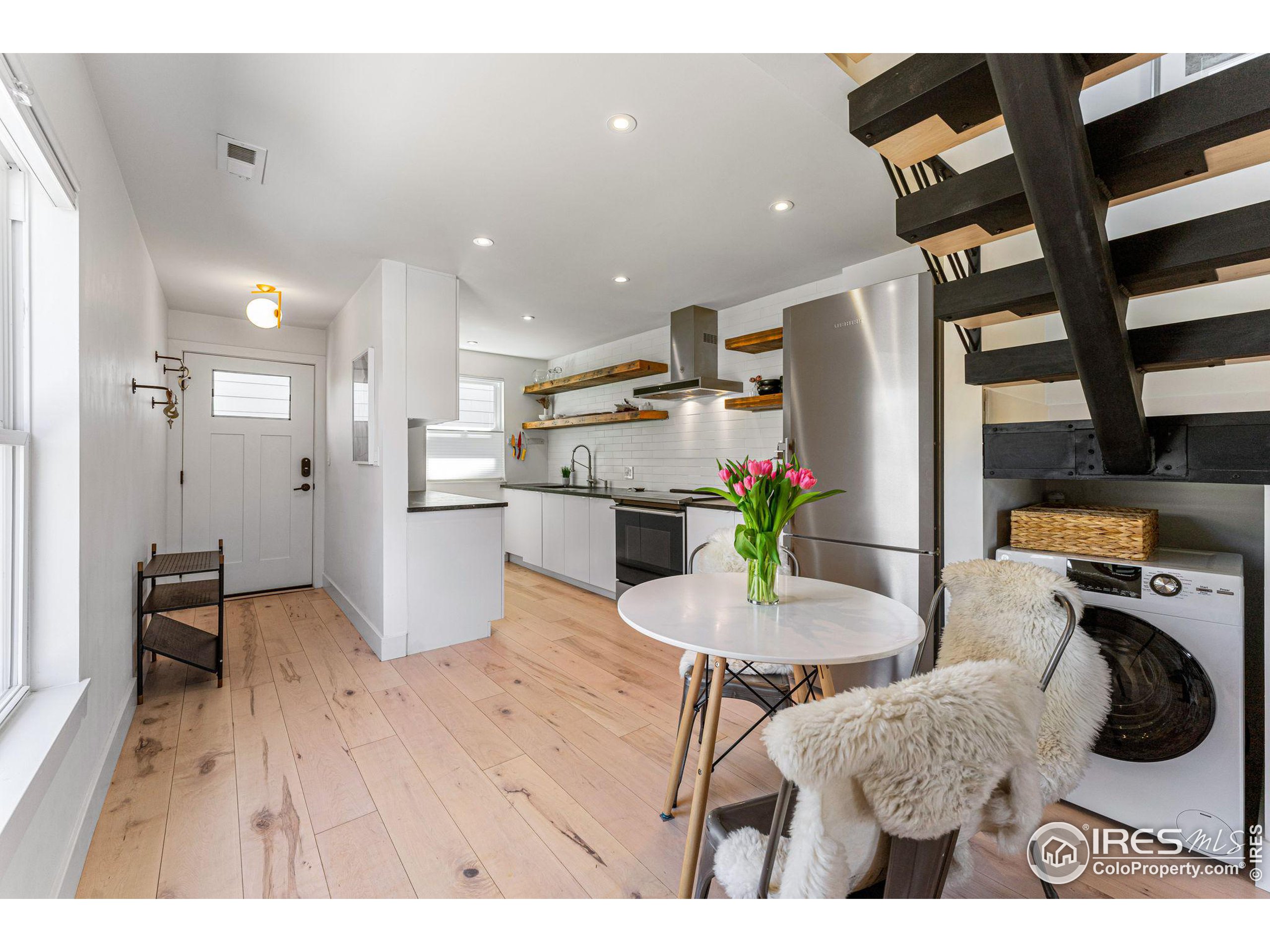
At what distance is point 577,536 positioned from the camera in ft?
16.2

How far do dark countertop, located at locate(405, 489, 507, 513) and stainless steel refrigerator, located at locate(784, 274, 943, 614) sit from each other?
1.99 meters

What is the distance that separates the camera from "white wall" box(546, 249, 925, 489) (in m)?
3.84

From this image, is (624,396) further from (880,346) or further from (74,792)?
(74,792)

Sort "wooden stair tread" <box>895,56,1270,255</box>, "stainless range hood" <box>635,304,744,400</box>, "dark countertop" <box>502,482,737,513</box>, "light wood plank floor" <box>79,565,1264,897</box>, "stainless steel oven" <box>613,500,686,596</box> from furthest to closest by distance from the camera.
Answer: "stainless range hood" <box>635,304,744,400</box> < "stainless steel oven" <box>613,500,686,596</box> < "dark countertop" <box>502,482,737,513</box> < "light wood plank floor" <box>79,565,1264,897</box> < "wooden stair tread" <box>895,56,1270,255</box>

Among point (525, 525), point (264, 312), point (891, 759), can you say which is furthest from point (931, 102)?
point (525, 525)

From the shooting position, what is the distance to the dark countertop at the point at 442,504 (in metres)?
3.40

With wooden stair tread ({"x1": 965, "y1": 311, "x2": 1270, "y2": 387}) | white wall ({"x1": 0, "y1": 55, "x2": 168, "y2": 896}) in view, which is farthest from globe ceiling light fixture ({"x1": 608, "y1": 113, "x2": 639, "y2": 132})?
white wall ({"x1": 0, "y1": 55, "x2": 168, "y2": 896})

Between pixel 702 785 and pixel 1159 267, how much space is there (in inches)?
65.6

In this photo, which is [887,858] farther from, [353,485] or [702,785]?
[353,485]

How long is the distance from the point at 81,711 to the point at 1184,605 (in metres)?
3.18

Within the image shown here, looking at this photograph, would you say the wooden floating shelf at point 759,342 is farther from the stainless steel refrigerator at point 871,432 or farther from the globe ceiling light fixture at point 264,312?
the globe ceiling light fixture at point 264,312

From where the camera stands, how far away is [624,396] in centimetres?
559

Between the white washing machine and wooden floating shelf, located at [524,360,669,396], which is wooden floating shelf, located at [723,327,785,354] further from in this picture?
the white washing machine

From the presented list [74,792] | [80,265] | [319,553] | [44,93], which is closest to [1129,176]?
[44,93]
